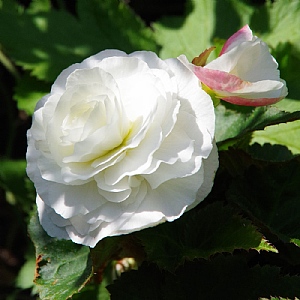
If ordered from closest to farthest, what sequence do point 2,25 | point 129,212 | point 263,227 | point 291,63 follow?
Result: point 129,212 < point 263,227 < point 291,63 < point 2,25

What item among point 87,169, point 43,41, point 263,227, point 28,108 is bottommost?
point 28,108

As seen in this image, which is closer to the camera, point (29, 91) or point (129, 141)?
point (129, 141)

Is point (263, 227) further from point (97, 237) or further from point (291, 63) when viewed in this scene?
point (291, 63)

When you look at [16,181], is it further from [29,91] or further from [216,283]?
[216,283]

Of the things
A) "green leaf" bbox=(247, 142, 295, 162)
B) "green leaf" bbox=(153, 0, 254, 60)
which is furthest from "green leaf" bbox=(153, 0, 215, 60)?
"green leaf" bbox=(247, 142, 295, 162)

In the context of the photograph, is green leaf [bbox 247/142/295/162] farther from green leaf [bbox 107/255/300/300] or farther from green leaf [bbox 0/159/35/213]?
green leaf [bbox 0/159/35/213]

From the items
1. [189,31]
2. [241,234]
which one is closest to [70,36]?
[189,31]

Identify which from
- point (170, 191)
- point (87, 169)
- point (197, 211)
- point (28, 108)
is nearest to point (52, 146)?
point (87, 169)
